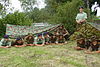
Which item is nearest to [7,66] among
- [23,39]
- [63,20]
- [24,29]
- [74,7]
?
[23,39]

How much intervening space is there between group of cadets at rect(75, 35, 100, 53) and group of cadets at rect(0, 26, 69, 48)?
162cm

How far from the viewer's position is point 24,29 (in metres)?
6.30

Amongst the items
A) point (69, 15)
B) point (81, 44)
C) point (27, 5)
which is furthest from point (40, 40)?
point (27, 5)

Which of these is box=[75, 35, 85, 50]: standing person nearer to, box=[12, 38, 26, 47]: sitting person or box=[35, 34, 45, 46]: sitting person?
box=[35, 34, 45, 46]: sitting person

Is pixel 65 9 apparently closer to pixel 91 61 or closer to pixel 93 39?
pixel 93 39

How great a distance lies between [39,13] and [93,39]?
1945 centimetres

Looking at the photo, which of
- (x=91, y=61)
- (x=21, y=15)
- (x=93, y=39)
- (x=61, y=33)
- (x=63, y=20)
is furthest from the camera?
(x=21, y=15)

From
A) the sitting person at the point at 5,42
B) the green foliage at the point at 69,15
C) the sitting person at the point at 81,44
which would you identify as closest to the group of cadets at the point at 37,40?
the sitting person at the point at 5,42

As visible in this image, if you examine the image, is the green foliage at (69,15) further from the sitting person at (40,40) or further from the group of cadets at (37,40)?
the sitting person at (40,40)

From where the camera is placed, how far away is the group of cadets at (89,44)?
160 inches

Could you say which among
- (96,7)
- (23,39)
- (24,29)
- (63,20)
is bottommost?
(23,39)

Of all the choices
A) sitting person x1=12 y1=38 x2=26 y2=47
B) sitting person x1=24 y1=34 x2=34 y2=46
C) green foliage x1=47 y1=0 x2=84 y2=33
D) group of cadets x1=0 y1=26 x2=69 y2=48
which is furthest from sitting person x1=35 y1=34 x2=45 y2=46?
green foliage x1=47 y1=0 x2=84 y2=33

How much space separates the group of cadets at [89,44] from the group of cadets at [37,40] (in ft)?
5.33

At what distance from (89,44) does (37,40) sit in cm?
221
